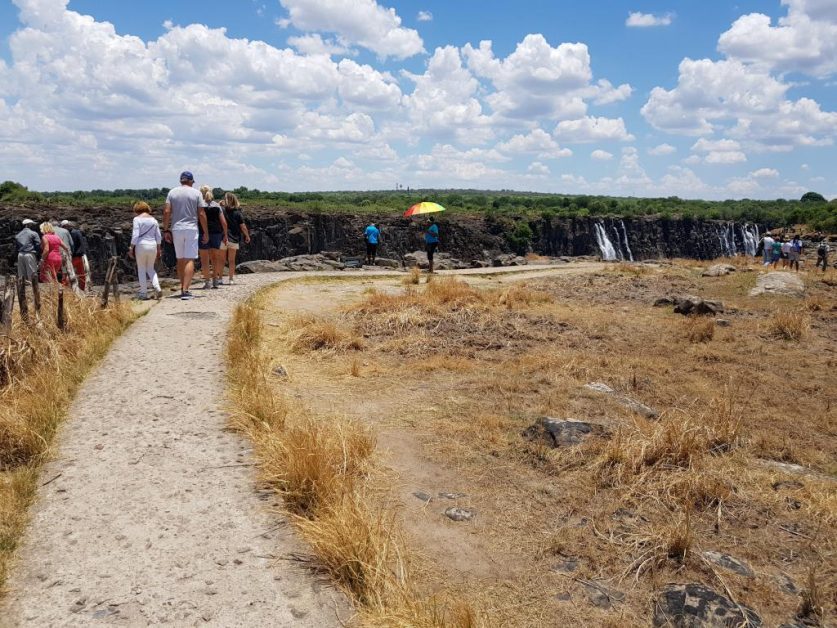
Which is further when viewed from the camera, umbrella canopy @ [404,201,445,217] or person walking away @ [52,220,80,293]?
umbrella canopy @ [404,201,445,217]

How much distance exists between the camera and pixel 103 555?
138 inches

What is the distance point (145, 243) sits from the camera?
10.0 m

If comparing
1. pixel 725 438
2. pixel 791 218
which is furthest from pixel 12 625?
pixel 791 218

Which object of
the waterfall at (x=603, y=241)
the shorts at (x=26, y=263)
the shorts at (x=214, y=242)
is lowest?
the waterfall at (x=603, y=241)

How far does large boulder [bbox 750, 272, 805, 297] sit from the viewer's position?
16.5 meters

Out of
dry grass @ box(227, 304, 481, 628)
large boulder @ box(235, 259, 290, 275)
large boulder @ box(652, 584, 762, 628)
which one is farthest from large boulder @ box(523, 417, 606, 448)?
large boulder @ box(235, 259, 290, 275)

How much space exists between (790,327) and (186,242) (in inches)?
390

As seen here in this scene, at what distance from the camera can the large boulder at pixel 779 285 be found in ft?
54.0

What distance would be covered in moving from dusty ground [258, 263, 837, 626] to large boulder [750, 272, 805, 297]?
539cm

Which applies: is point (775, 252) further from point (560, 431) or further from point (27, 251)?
point (27, 251)

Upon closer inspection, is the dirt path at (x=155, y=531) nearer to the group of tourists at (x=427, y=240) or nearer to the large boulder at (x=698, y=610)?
the large boulder at (x=698, y=610)

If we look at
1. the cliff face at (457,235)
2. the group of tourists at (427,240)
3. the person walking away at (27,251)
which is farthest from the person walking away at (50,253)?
the cliff face at (457,235)

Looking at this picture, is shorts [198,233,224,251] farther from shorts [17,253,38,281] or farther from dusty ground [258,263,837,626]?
shorts [17,253,38,281]

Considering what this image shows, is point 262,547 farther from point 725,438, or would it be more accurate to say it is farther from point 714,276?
point 714,276
